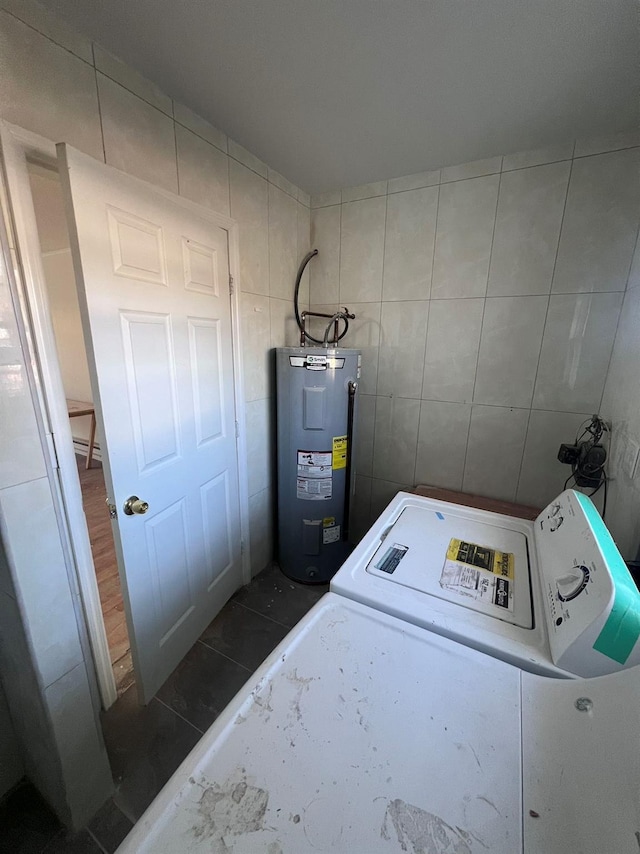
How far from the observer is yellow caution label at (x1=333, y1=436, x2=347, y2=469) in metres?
1.83

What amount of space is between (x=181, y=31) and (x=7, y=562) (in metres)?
1.47

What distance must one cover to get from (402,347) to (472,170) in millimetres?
857

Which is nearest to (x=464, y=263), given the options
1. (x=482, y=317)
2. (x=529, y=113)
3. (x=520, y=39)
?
(x=482, y=317)

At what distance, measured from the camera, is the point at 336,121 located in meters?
1.29

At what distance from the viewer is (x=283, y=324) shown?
75.9 inches

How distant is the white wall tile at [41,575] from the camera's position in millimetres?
816

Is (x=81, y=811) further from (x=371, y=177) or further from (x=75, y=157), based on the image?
(x=371, y=177)

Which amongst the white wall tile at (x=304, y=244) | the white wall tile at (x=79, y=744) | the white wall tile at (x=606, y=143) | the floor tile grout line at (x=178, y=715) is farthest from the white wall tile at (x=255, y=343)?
the white wall tile at (x=606, y=143)

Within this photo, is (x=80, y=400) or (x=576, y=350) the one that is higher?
(x=576, y=350)

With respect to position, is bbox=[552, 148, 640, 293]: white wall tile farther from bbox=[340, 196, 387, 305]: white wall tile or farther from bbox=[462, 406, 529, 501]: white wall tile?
bbox=[340, 196, 387, 305]: white wall tile

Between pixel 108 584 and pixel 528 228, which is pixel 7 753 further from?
pixel 528 228

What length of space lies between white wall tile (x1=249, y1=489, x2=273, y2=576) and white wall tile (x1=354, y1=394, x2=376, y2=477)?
61 centimetres

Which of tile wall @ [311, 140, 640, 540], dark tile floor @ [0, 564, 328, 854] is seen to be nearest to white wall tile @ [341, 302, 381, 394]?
tile wall @ [311, 140, 640, 540]

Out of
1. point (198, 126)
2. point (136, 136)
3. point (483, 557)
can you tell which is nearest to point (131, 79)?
point (136, 136)
